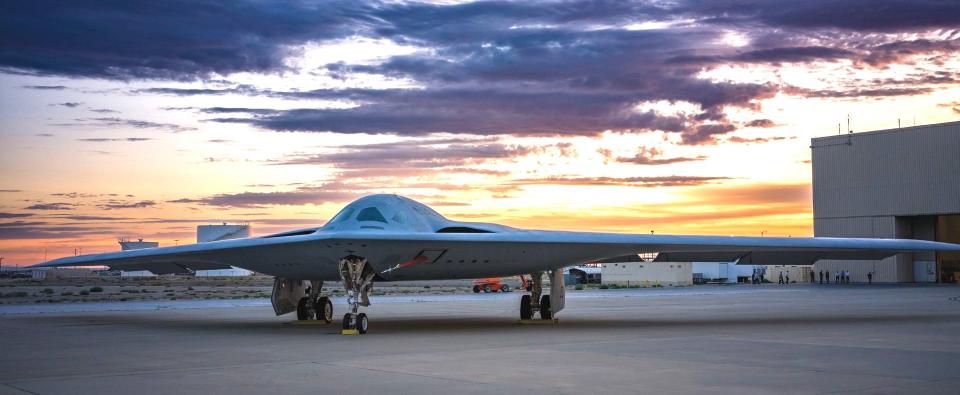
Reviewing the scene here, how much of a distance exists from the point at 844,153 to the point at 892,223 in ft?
19.1

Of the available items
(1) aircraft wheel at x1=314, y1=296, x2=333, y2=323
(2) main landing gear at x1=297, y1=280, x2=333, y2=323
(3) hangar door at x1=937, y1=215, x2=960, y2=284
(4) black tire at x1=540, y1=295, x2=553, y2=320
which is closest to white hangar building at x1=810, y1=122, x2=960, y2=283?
(3) hangar door at x1=937, y1=215, x2=960, y2=284

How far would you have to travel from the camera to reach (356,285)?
1764 centimetres

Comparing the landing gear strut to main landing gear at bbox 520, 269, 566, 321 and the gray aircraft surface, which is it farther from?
main landing gear at bbox 520, 269, 566, 321

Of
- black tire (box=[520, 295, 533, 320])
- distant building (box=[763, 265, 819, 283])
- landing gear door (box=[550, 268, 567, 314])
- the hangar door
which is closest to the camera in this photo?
landing gear door (box=[550, 268, 567, 314])

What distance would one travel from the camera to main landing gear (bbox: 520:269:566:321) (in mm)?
21172

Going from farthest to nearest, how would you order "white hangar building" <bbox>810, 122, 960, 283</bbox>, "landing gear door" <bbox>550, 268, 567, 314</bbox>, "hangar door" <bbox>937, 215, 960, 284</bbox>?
"hangar door" <bbox>937, 215, 960, 284</bbox>
"white hangar building" <bbox>810, 122, 960, 283</bbox>
"landing gear door" <bbox>550, 268, 567, 314</bbox>

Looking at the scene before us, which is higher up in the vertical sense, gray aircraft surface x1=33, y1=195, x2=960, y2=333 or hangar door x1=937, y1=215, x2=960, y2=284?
hangar door x1=937, y1=215, x2=960, y2=284

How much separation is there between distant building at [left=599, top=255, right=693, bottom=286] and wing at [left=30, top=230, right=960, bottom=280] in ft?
174

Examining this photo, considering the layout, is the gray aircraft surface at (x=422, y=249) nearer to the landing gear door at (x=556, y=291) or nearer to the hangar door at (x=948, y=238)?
the landing gear door at (x=556, y=291)

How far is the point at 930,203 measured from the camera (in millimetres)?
60469

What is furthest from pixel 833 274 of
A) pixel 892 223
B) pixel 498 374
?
pixel 498 374

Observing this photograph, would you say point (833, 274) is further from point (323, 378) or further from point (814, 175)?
point (323, 378)

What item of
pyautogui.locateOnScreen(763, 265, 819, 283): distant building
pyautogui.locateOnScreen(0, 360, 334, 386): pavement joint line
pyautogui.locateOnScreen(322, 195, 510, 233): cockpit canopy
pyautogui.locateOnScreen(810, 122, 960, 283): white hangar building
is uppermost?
pyautogui.locateOnScreen(810, 122, 960, 283): white hangar building

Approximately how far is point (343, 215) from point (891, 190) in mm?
52679
